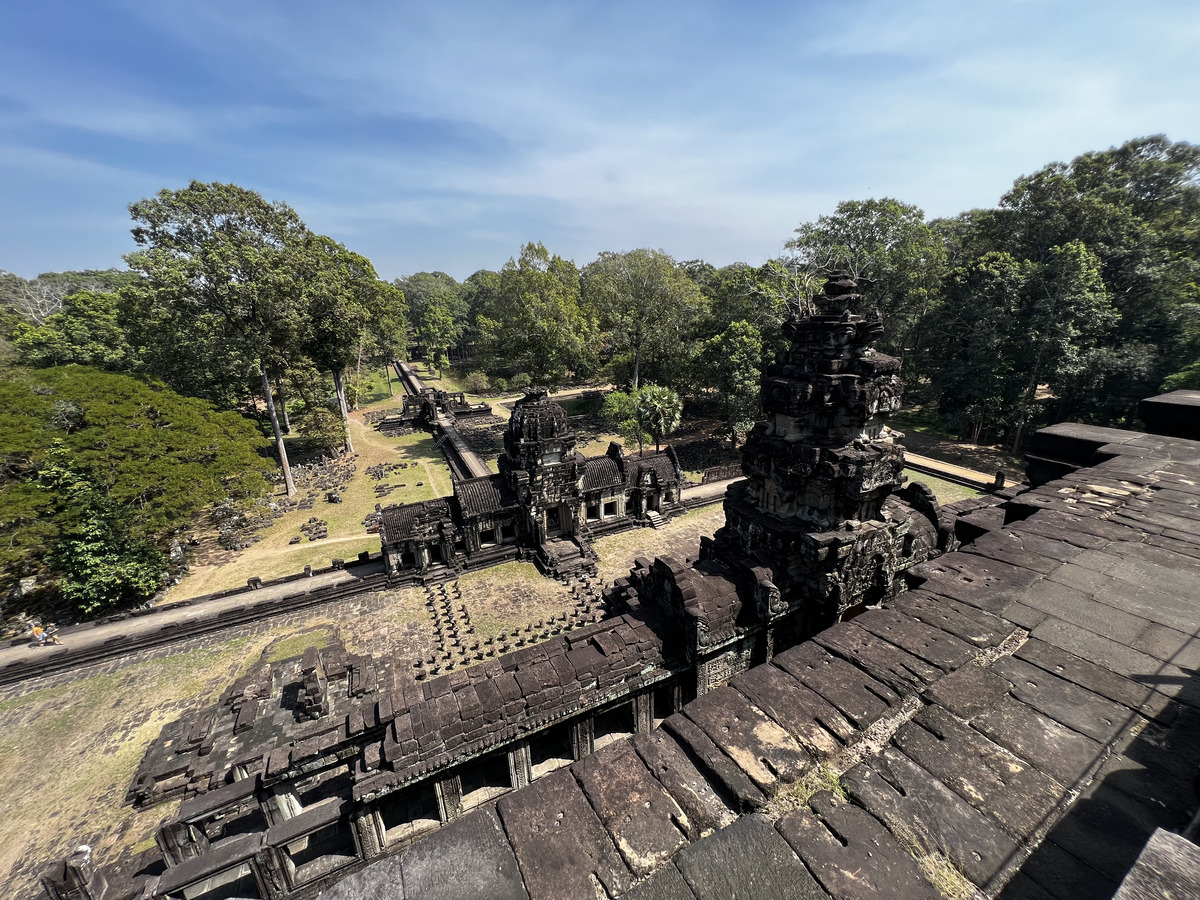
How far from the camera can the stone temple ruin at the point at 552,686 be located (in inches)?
372

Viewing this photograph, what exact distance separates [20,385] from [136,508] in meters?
6.82

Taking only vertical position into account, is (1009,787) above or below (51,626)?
above

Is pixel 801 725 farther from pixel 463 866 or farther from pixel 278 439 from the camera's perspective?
pixel 278 439

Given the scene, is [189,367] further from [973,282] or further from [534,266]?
[973,282]

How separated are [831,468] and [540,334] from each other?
109 ft

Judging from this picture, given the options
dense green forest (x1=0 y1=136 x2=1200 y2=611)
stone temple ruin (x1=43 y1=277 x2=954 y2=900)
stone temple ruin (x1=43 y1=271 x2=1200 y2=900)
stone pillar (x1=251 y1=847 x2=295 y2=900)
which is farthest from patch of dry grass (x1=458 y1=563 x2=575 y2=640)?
dense green forest (x1=0 y1=136 x2=1200 y2=611)

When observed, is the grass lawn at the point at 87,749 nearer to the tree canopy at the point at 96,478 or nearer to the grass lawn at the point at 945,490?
the tree canopy at the point at 96,478

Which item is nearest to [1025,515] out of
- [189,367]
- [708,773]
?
[708,773]

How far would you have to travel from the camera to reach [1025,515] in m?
12.6

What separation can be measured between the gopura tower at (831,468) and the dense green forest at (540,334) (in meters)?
15.2

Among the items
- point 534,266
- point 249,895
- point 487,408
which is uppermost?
point 534,266

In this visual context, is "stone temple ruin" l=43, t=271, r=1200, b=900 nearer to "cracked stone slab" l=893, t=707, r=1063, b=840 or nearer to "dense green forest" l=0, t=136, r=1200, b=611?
"cracked stone slab" l=893, t=707, r=1063, b=840

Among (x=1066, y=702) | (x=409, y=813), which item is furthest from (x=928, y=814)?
(x=409, y=813)

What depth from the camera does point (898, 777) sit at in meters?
5.23
